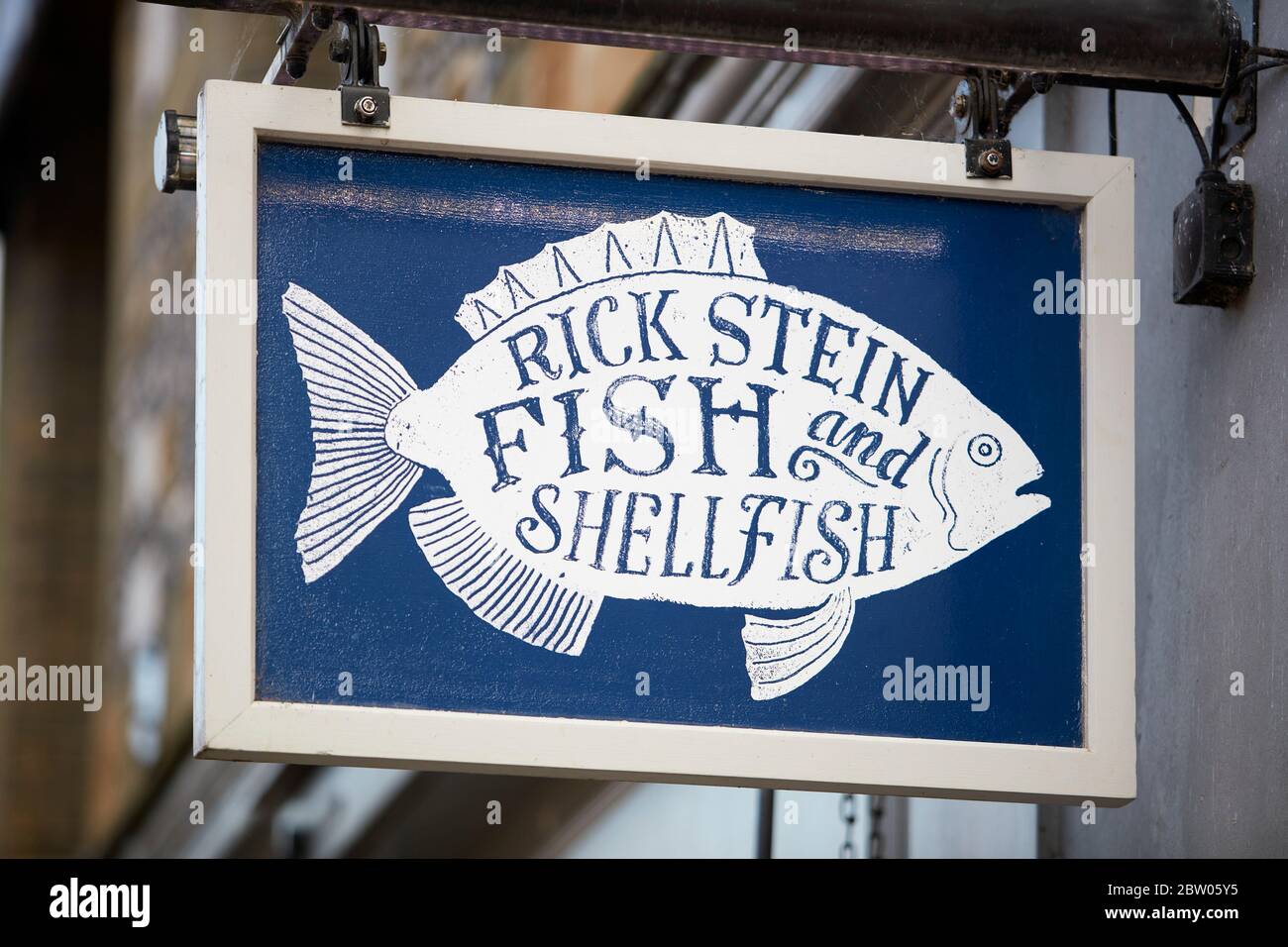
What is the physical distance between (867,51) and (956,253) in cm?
32

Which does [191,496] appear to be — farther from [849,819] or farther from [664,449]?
[664,449]

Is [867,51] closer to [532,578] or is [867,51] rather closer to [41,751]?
[532,578]

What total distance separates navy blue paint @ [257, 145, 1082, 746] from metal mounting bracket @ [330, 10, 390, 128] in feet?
0.22

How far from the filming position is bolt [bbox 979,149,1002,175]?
115 inches

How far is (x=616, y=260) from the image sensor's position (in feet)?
9.39

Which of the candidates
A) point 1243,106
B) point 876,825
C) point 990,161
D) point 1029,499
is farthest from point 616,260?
point 876,825

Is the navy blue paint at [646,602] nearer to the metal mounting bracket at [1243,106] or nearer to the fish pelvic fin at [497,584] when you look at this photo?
the fish pelvic fin at [497,584]

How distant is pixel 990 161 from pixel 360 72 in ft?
3.03

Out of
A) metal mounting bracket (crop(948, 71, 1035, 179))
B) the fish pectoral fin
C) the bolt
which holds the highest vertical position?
metal mounting bracket (crop(948, 71, 1035, 179))

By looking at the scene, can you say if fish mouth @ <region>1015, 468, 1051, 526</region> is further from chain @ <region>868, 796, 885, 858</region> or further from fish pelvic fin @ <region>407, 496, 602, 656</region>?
chain @ <region>868, 796, 885, 858</region>

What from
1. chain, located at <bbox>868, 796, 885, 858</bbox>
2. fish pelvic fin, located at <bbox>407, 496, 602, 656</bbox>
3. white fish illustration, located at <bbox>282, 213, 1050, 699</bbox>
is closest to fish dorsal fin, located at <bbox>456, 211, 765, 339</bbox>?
white fish illustration, located at <bbox>282, 213, 1050, 699</bbox>

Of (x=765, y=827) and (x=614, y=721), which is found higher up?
(x=614, y=721)
